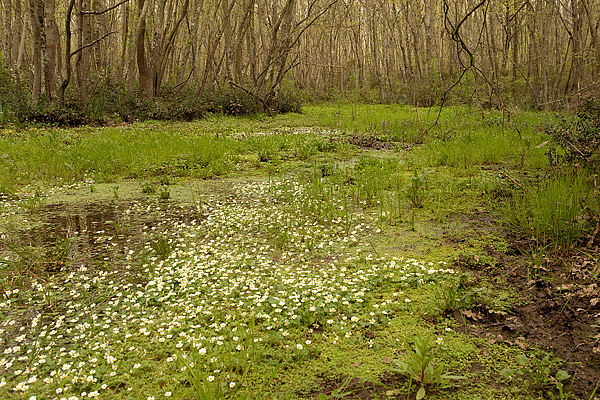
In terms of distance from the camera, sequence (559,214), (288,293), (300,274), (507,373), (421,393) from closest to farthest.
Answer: (421,393), (507,373), (288,293), (300,274), (559,214)

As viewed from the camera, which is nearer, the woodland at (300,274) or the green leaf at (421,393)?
the green leaf at (421,393)

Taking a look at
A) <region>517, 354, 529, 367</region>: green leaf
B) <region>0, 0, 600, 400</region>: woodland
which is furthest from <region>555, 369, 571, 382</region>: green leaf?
<region>517, 354, 529, 367</region>: green leaf

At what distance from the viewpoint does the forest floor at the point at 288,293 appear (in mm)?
2443

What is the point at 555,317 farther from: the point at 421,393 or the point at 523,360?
the point at 421,393

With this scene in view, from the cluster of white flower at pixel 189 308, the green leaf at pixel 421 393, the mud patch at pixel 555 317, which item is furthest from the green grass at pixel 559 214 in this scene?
the green leaf at pixel 421 393

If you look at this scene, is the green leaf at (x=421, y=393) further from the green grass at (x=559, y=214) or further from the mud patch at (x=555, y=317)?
the green grass at (x=559, y=214)

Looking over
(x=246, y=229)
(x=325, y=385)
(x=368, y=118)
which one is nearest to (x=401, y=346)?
(x=325, y=385)

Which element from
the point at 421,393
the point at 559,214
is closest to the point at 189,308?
the point at 421,393

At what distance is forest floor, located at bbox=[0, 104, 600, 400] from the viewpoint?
2443 mm

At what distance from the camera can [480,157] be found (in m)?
8.30

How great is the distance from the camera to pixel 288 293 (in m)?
3.46

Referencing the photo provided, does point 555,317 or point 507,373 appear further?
point 555,317

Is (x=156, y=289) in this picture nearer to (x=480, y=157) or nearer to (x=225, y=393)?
(x=225, y=393)

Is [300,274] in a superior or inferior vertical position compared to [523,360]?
superior
